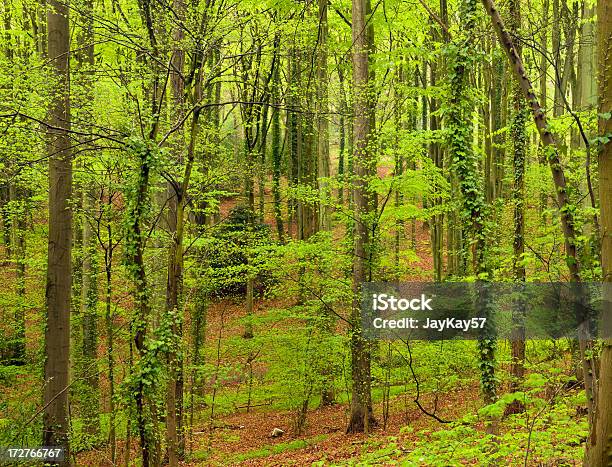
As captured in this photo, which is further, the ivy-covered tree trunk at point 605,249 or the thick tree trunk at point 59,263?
the thick tree trunk at point 59,263

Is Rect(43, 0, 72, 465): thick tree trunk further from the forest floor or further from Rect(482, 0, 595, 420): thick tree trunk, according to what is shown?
Rect(482, 0, 595, 420): thick tree trunk

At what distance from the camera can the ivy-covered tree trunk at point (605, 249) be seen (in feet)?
12.0

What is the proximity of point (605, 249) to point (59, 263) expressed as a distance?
24.0 feet

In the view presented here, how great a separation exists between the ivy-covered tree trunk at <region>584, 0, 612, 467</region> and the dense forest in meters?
0.02

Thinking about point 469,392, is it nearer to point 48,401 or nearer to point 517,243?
point 517,243

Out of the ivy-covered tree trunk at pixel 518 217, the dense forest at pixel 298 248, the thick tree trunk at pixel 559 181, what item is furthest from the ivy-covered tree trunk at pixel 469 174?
the thick tree trunk at pixel 559 181

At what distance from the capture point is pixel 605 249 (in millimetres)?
3744

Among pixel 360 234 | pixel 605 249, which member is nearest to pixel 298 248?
pixel 360 234

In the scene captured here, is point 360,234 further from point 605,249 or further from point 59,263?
point 605,249

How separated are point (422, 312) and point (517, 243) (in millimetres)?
3155

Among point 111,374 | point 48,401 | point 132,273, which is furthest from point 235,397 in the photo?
point 132,273

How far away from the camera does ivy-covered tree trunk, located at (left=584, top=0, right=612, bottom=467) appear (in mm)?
3664

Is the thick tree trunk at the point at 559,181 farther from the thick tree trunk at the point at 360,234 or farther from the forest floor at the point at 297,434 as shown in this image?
the thick tree trunk at the point at 360,234

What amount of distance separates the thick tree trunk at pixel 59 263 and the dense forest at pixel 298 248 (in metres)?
0.03
